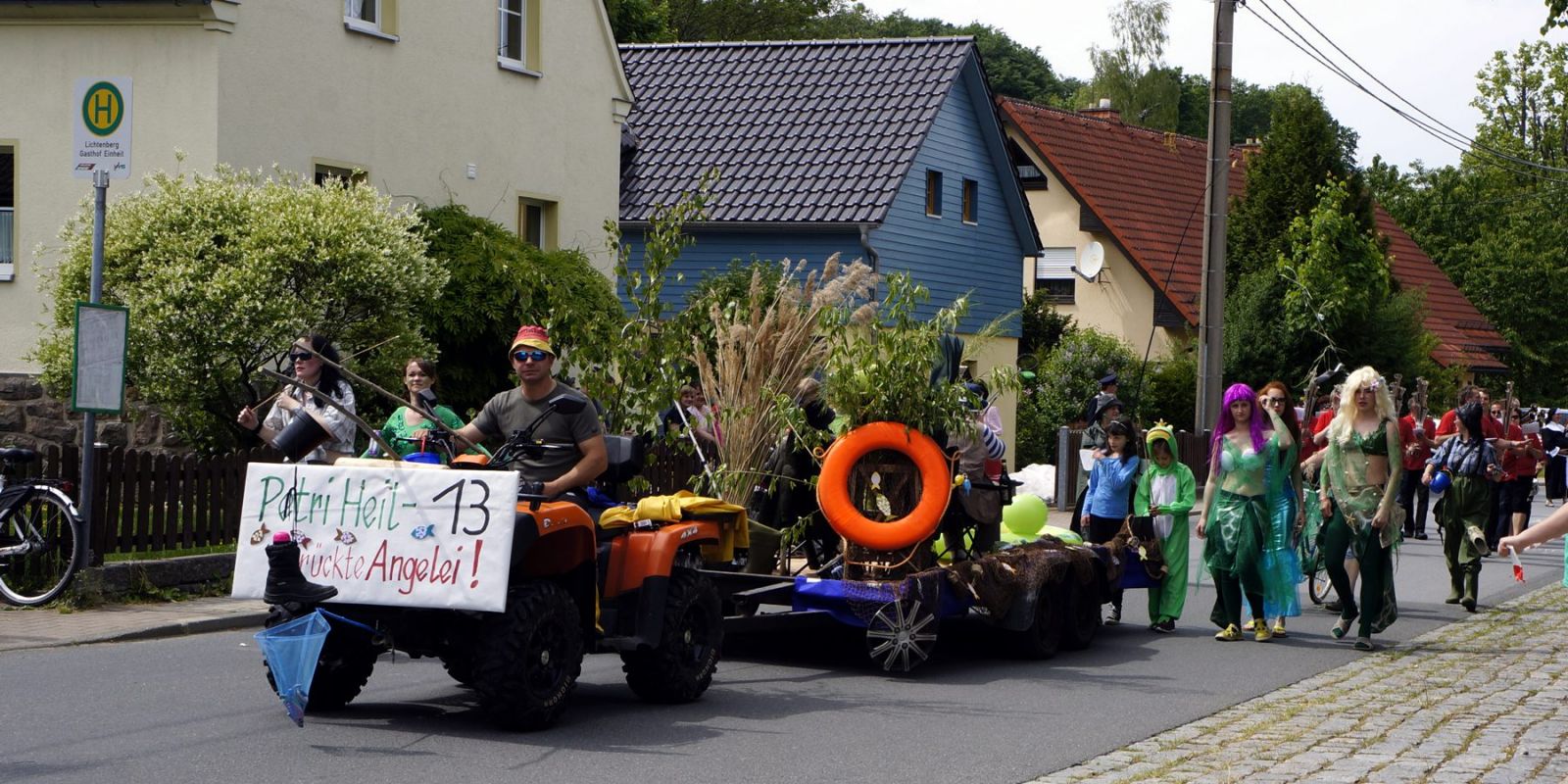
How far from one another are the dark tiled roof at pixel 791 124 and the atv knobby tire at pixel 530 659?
2203 centimetres

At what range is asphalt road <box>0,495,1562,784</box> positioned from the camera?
7.66 meters

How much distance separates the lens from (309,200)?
54.0 feet

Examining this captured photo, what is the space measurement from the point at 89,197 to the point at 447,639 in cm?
1029

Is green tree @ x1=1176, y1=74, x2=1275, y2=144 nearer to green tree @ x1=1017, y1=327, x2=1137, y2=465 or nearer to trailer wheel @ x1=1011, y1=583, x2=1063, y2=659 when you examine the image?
green tree @ x1=1017, y1=327, x2=1137, y2=465

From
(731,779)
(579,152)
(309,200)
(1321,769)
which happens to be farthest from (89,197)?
(1321,769)

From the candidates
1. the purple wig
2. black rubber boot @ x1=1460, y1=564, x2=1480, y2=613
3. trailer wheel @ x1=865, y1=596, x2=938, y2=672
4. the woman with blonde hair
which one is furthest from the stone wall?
black rubber boot @ x1=1460, y1=564, x2=1480, y2=613

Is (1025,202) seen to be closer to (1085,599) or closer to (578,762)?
(1085,599)

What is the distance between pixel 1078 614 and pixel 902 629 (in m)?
2.02

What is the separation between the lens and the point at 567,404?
8.70 metres

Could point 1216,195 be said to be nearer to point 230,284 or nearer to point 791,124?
point 791,124

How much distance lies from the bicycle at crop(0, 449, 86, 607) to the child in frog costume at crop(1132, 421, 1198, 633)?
7152 millimetres

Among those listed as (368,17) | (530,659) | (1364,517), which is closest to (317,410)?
(530,659)

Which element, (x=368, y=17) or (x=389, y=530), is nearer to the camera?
(x=389, y=530)

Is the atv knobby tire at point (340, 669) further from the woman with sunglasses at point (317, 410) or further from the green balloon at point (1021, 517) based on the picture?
the green balloon at point (1021, 517)
